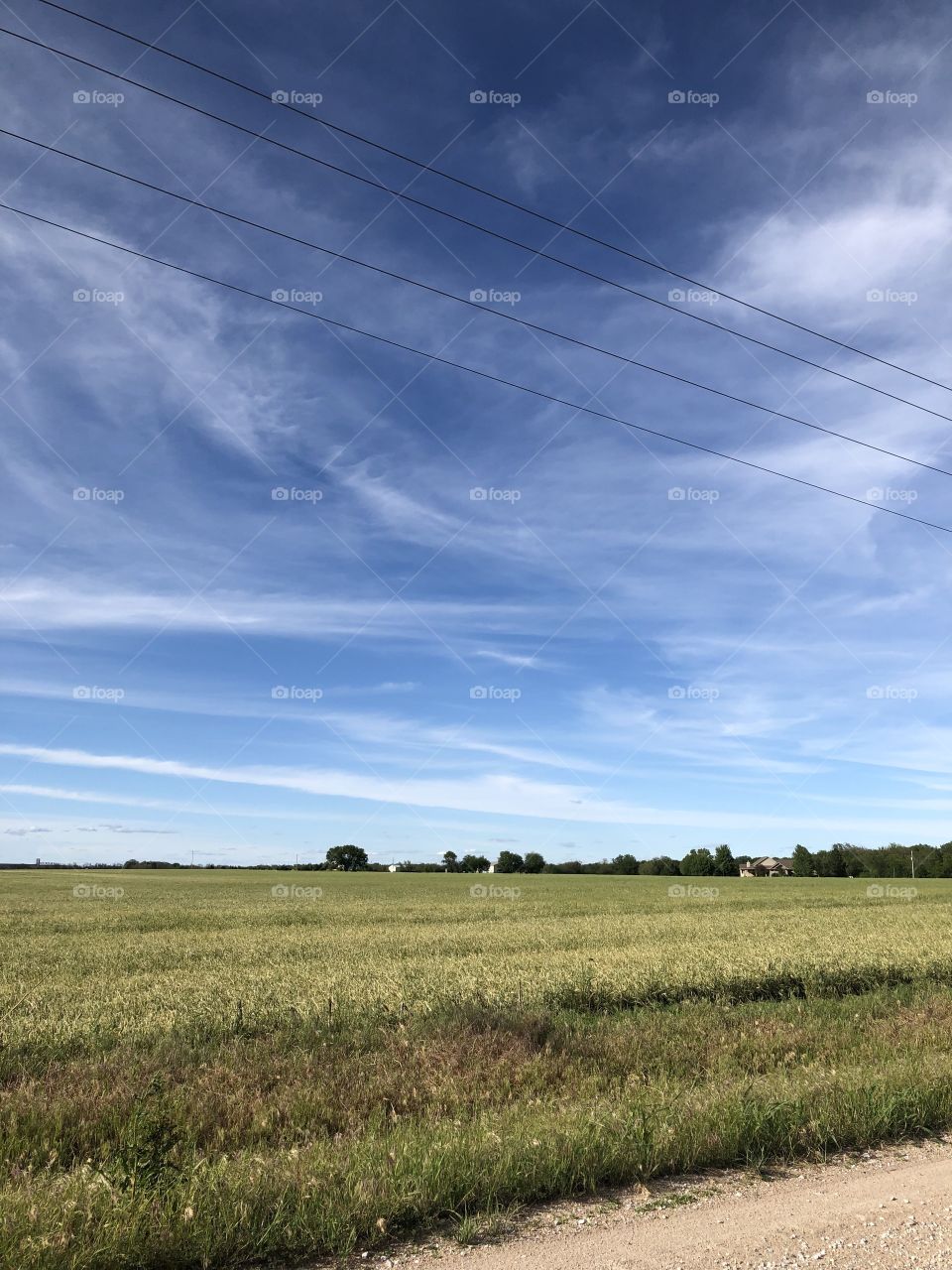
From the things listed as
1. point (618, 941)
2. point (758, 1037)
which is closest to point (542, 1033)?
point (758, 1037)

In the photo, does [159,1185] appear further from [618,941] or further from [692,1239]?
[618,941]

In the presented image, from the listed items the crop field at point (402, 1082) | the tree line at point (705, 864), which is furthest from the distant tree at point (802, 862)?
the crop field at point (402, 1082)

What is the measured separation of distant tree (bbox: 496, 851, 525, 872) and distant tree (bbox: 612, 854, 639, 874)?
60.6 feet

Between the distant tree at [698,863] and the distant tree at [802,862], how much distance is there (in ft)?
48.2

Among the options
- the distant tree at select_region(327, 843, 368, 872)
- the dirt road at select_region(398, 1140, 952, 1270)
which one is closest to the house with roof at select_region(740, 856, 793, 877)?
the distant tree at select_region(327, 843, 368, 872)

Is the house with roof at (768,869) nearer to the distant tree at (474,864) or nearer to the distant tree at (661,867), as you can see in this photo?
the distant tree at (661,867)

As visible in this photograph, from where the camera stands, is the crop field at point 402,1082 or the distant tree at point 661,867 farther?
the distant tree at point 661,867

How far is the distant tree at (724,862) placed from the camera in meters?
156

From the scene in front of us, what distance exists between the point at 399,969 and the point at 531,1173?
10.8 metres

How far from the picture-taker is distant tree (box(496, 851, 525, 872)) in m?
163

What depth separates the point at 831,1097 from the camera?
7387 mm

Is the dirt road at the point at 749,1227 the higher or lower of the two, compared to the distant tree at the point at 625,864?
higher

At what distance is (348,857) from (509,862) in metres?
30.9

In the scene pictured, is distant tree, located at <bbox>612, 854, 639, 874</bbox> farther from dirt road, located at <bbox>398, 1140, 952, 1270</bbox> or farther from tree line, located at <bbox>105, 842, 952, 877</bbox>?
dirt road, located at <bbox>398, 1140, 952, 1270</bbox>
